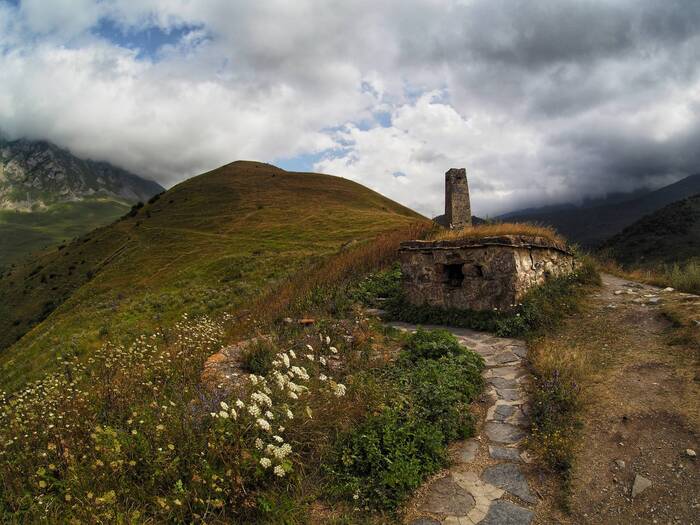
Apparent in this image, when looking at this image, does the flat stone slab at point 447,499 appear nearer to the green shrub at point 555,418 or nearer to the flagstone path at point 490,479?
the flagstone path at point 490,479

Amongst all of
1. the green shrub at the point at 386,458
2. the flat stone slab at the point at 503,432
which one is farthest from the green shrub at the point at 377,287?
the green shrub at the point at 386,458

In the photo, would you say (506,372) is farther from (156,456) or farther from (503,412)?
(156,456)

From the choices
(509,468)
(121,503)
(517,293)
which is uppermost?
(517,293)

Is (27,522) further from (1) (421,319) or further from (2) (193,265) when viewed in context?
(2) (193,265)

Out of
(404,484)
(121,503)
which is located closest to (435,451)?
(404,484)

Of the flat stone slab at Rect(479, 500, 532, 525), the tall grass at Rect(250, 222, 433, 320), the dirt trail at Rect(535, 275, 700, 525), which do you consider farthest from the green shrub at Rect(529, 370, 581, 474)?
the tall grass at Rect(250, 222, 433, 320)

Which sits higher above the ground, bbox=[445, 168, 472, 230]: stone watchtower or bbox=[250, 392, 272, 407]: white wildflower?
bbox=[445, 168, 472, 230]: stone watchtower

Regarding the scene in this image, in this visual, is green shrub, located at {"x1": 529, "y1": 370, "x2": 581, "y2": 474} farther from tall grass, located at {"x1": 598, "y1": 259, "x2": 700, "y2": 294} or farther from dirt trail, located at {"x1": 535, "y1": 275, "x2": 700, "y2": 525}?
tall grass, located at {"x1": 598, "y1": 259, "x2": 700, "y2": 294}

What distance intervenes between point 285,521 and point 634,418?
3977 millimetres

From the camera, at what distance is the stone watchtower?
697 inches

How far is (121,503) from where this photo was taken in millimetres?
3232

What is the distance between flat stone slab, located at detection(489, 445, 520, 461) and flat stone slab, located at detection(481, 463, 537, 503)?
11cm

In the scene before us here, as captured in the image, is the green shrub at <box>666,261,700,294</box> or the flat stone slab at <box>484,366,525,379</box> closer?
the flat stone slab at <box>484,366,525,379</box>

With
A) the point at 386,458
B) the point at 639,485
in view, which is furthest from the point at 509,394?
→ the point at 386,458
